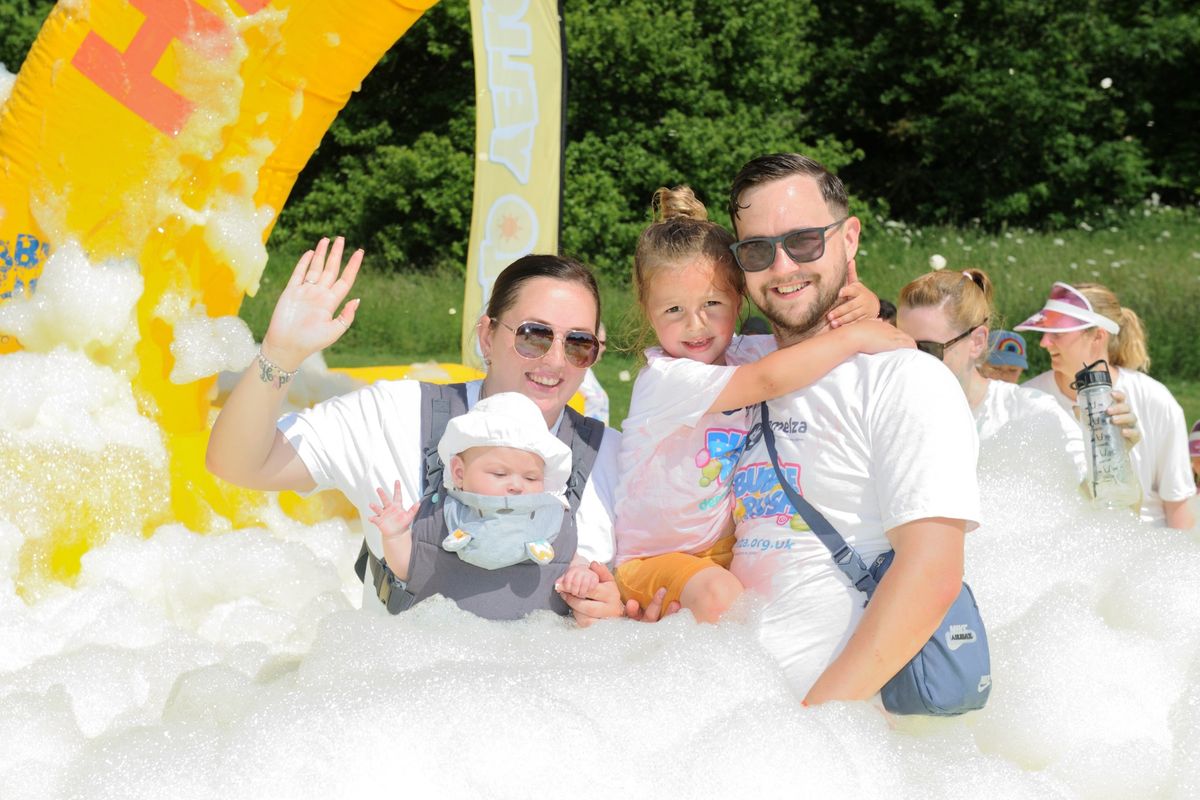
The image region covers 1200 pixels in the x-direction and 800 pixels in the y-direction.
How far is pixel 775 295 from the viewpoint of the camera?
236 cm

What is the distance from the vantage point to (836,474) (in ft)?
7.26

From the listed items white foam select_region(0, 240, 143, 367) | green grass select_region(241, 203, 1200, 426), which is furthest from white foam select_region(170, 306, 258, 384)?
green grass select_region(241, 203, 1200, 426)

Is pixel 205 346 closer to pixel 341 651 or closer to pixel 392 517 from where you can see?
pixel 392 517

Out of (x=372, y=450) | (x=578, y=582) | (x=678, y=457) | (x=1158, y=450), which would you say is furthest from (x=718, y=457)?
(x=1158, y=450)

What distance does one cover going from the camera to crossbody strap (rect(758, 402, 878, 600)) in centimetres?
220

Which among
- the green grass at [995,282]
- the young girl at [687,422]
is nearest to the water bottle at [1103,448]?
the young girl at [687,422]

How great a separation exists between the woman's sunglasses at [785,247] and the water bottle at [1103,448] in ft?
5.48

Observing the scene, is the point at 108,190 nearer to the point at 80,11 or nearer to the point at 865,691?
the point at 80,11

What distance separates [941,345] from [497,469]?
165 centimetres

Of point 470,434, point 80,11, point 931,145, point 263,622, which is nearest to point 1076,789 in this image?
point 470,434

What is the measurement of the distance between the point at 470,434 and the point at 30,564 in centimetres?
136

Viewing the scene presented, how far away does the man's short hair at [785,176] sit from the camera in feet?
7.79

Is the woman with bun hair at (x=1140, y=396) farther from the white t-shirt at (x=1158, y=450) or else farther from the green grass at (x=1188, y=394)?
the green grass at (x=1188, y=394)

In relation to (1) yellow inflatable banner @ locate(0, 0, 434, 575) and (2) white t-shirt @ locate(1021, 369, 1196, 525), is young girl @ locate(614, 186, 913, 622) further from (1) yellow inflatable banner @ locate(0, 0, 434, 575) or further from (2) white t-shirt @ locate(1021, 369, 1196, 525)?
(2) white t-shirt @ locate(1021, 369, 1196, 525)
